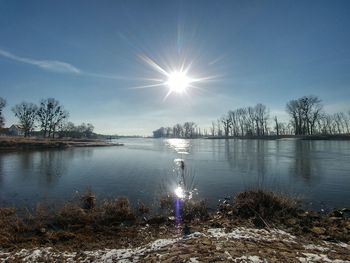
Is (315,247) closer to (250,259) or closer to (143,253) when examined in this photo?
(250,259)

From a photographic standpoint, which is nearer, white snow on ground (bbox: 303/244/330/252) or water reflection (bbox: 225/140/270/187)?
white snow on ground (bbox: 303/244/330/252)

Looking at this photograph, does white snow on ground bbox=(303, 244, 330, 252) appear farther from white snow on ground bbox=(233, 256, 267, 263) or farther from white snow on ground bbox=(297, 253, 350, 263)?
white snow on ground bbox=(233, 256, 267, 263)

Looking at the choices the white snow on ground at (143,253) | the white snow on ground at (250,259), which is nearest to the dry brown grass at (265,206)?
the white snow on ground at (143,253)

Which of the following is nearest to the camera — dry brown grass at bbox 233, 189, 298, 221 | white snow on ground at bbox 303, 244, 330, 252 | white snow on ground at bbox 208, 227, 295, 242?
white snow on ground at bbox 303, 244, 330, 252

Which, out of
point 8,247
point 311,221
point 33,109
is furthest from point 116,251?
point 33,109

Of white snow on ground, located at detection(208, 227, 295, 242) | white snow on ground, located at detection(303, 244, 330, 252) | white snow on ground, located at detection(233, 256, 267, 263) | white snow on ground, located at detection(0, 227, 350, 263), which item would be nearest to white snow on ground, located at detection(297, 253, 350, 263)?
white snow on ground, located at detection(0, 227, 350, 263)

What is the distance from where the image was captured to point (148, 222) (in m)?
9.03

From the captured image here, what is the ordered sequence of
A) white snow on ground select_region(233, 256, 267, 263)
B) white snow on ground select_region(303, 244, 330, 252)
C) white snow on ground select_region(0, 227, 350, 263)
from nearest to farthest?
white snow on ground select_region(233, 256, 267, 263)
white snow on ground select_region(0, 227, 350, 263)
white snow on ground select_region(303, 244, 330, 252)

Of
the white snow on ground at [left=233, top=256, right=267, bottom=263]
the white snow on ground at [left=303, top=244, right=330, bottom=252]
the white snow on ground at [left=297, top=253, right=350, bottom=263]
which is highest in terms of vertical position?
the white snow on ground at [left=233, top=256, right=267, bottom=263]

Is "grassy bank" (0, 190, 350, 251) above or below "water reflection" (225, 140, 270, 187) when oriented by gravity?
below

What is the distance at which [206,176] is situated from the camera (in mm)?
18547

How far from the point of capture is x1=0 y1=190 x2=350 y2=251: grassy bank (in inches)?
285

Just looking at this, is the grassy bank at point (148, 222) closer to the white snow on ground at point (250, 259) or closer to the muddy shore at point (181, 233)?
the muddy shore at point (181, 233)

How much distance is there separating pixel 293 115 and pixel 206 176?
9963 centimetres
